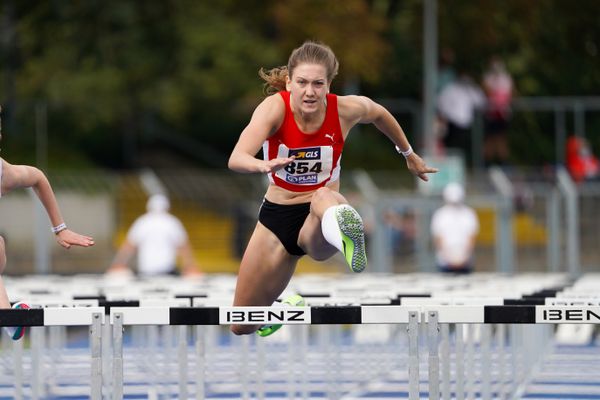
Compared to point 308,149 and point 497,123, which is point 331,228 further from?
point 497,123

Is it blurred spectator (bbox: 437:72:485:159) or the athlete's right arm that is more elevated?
blurred spectator (bbox: 437:72:485:159)

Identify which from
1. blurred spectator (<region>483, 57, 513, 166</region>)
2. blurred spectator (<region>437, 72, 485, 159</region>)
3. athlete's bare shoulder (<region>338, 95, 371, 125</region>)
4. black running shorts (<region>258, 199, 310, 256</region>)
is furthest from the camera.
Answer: blurred spectator (<region>437, 72, 485, 159</region>)

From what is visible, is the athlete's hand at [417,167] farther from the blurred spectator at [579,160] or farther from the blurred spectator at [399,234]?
the blurred spectator at [579,160]

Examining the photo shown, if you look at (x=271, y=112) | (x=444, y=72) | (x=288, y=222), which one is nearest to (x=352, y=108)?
(x=271, y=112)

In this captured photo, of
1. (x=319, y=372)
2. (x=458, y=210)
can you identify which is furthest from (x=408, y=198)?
(x=319, y=372)

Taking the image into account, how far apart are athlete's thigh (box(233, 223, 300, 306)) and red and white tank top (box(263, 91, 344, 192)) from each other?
34 cm

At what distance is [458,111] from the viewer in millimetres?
25047

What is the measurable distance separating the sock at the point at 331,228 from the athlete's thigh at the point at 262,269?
65 centimetres

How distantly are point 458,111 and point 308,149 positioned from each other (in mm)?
17358

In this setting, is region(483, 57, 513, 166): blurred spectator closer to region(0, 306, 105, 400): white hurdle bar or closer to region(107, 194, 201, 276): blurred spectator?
region(107, 194, 201, 276): blurred spectator

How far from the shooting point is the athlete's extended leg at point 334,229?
7.50m

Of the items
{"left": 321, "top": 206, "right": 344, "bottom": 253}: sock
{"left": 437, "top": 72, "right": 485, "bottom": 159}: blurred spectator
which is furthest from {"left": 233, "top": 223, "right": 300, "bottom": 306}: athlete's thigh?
{"left": 437, "top": 72, "right": 485, "bottom": 159}: blurred spectator

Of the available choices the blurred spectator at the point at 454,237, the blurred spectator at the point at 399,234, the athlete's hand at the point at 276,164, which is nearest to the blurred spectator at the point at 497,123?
the blurred spectator at the point at 399,234

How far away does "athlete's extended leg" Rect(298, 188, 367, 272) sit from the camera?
24.6 feet
